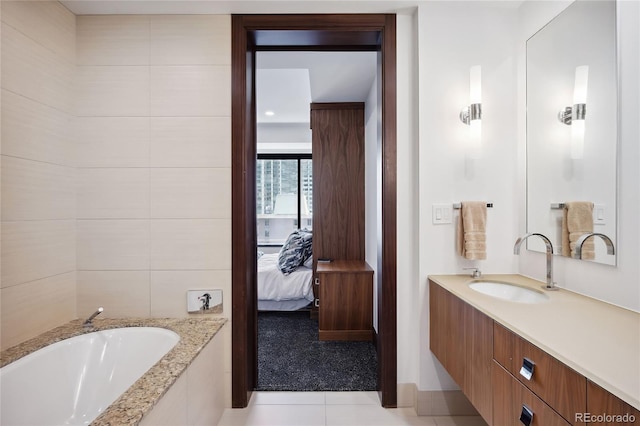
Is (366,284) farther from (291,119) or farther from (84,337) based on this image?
(291,119)

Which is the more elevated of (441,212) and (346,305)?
(441,212)

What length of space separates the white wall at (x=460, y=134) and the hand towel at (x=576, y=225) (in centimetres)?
32

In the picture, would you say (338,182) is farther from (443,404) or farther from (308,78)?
(443,404)

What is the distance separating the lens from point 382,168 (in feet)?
6.11

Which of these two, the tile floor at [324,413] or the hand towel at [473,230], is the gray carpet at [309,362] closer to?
the tile floor at [324,413]

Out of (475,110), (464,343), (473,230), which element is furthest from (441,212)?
(464,343)

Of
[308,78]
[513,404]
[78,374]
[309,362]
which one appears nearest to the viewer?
[513,404]

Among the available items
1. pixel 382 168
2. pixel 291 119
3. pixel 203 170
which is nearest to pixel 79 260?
pixel 203 170

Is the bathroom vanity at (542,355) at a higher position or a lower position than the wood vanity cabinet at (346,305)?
higher

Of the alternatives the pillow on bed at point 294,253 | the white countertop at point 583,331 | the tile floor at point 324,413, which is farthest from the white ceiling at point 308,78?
the tile floor at point 324,413

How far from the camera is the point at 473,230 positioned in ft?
5.63

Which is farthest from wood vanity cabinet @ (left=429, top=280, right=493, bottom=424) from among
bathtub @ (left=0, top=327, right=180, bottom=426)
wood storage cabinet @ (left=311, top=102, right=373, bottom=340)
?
wood storage cabinet @ (left=311, top=102, right=373, bottom=340)

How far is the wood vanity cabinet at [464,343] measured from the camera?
1.22 m

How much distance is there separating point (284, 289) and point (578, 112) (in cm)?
292
